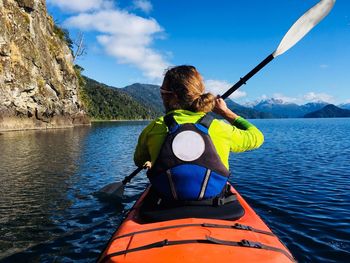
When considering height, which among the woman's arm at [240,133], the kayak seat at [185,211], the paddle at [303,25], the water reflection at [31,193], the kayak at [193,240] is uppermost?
the paddle at [303,25]

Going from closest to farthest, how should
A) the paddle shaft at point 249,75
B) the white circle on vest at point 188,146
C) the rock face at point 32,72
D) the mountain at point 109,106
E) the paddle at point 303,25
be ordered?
the white circle on vest at point 188,146, the paddle shaft at point 249,75, the paddle at point 303,25, the rock face at point 32,72, the mountain at point 109,106

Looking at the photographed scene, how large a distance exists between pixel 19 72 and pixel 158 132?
4658cm

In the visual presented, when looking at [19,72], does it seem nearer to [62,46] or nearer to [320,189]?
[62,46]

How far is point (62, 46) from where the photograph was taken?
68500 millimetres

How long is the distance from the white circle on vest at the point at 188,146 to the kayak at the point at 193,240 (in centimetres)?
69

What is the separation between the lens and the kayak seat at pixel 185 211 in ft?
14.1

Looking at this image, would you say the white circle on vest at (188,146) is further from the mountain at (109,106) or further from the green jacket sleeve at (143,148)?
the mountain at (109,106)

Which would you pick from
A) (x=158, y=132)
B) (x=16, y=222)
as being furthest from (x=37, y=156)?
(x=158, y=132)

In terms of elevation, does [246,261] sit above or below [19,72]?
below

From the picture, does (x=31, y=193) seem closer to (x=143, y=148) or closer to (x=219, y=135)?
(x=143, y=148)

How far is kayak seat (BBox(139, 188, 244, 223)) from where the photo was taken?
4.30 meters

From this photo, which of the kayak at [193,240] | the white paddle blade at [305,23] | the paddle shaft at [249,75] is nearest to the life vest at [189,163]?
the kayak at [193,240]

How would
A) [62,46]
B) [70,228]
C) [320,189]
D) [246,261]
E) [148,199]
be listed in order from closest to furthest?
[246,261]
[148,199]
[70,228]
[320,189]
[62,46]

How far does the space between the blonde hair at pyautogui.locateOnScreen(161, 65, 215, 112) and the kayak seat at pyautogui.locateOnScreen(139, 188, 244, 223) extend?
48.0 inches
